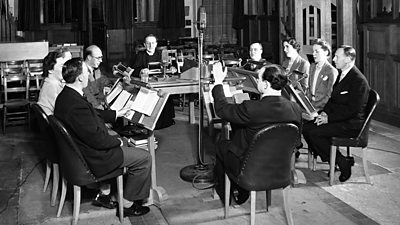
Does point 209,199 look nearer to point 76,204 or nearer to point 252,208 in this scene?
point 252,208

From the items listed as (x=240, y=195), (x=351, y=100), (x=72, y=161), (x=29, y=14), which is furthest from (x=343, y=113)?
(x=29, y=14)

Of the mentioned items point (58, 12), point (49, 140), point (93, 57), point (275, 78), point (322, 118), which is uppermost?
point (58, 12)

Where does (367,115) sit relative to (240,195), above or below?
above

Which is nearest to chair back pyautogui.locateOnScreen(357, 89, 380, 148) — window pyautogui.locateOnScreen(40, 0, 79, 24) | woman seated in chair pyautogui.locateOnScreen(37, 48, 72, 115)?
woman seated in chair pyautogui.locateOnScreen(37, 48, 72, 115)

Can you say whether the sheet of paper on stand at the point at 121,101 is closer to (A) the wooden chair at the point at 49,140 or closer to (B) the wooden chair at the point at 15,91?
(A) the wooden chair at the point at 49,140

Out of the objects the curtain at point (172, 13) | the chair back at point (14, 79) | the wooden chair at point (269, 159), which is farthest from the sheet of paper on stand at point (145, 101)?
the curtain at point (172, 13)

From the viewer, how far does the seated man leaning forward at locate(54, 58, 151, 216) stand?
3812 mm

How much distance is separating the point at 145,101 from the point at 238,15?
9840 millimetres

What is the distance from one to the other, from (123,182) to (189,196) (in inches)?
23.9

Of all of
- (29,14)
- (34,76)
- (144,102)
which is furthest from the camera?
(29,14)

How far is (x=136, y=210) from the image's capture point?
4387 mm

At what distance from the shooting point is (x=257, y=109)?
141 inches

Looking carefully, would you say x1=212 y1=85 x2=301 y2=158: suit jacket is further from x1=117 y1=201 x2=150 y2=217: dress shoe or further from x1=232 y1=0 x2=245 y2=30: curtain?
x1=232 y1=0 x2=245 y2=30: curtain

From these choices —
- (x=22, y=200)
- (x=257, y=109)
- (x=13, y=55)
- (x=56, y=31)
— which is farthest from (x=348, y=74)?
(x=56, y=31)
